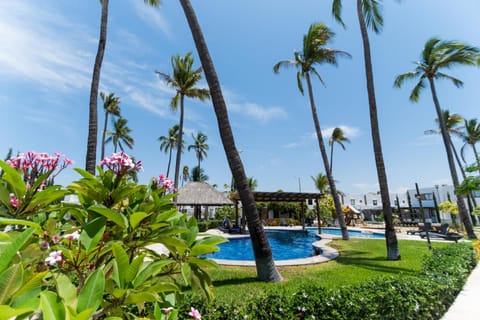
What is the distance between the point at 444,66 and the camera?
15586 mm

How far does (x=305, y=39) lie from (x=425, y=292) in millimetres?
16044

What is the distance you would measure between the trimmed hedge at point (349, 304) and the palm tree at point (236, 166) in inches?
91.1

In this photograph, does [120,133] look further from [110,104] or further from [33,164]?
[33,164]

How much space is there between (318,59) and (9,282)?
58.9ft

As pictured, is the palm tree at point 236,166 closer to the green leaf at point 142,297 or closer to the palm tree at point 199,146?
the green leaf at point 142,297

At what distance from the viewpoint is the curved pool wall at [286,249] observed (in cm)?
872

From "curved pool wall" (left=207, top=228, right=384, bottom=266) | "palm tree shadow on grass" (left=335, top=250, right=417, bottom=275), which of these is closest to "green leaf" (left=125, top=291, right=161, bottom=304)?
"curved pool wall" (left=207, top=228, right=384, bottom=266)

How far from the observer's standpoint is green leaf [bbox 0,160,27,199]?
4.68 feet

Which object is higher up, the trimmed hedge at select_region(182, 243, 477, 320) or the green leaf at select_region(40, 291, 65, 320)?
the green leaf at select_region(40, 291, 65, 320)

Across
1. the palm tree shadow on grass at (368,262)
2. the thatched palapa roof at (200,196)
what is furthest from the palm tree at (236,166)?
the thatched palapa roof at (200,196)

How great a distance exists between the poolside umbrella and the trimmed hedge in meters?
19.9

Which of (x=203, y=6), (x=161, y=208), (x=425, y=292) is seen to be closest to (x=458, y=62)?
(x=203, y=6)

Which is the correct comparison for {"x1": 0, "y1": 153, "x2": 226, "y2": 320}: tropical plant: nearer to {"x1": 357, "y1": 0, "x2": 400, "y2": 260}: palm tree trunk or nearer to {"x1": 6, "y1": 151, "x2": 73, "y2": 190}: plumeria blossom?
{"x1": 6, "y1": 151, "x2": 73, "y2": 190}: plumeria blossom

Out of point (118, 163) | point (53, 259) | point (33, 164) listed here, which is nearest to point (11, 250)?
point (53, 259)
